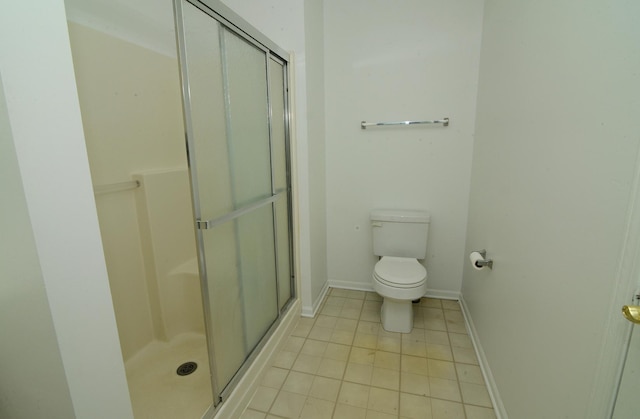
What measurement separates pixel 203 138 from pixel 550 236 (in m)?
1.29

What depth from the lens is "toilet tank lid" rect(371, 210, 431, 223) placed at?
2.21 meters

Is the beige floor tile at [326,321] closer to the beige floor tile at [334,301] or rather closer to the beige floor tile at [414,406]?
the beige floor tile at [334,301]

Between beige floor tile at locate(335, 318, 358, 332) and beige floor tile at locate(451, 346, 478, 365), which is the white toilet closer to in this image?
beige floor tile at locate(335, 318, 358, 332)

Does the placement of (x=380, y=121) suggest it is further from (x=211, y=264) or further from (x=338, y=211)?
(x=211, y=264)

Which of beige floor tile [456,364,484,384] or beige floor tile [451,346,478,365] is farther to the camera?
beige floor tile [451,346,478,365]

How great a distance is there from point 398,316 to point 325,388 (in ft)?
2.37

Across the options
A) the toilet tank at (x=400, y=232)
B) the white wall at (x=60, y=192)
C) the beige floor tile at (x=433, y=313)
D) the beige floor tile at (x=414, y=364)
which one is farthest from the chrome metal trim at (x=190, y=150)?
the beige floor tile at (x=433, y=313)

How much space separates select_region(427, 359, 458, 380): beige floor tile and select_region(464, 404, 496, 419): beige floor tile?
20 centimetres

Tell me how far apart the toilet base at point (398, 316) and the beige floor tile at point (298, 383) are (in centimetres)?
68

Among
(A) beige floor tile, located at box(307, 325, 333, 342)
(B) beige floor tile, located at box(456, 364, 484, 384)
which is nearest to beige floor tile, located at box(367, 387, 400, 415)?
(B) beige floor tile, located at box(456, 364, 484, 384)

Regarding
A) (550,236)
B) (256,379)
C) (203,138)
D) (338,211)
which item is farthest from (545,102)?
(256,379)

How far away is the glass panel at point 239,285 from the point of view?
1.25m

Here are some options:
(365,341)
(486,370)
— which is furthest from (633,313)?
(365,341)

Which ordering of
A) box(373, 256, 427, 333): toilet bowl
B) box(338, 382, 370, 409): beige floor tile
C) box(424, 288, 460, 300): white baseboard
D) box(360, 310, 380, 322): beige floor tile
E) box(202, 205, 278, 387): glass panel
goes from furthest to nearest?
1. box(424, 288, 460, 300): white baseboard
2. box(360, 310, 380, 322): beige floor tile
3. box(373, 256, 427, 333): toilet bowl
4. box(338, 382, 370, 409): beige floor tile
5. box(202, 205, 278, 387): glass panel
